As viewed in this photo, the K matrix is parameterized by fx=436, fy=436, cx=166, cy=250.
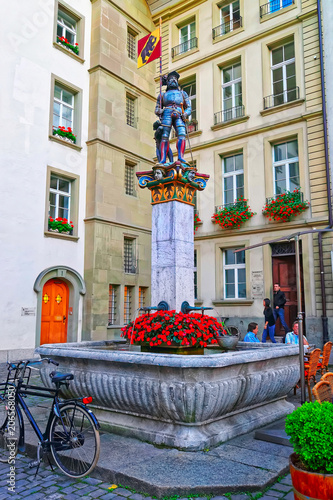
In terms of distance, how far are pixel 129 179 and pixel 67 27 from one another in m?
6.02

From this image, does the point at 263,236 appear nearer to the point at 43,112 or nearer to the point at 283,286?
the point at 283,286

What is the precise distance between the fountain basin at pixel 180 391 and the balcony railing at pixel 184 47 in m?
16.1

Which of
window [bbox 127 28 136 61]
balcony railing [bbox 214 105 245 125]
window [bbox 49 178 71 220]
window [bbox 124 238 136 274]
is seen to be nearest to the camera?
window [bbox 49 178 71 220]

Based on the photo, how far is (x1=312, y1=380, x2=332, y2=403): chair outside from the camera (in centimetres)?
372

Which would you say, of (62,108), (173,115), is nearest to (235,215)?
(62,108)

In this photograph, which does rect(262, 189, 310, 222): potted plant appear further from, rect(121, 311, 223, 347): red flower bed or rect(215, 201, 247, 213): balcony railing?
rect(121, 311, 223, 347): red flower bed

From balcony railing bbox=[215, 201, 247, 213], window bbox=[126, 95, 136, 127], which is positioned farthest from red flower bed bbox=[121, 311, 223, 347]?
window bbox=[126, 95, 136, 127]

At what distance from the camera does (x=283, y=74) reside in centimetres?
1576

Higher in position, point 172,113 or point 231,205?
point 231,205

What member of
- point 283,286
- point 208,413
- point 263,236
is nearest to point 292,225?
point 263,236

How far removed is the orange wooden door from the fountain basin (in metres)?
8.73

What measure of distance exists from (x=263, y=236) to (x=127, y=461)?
11.8m

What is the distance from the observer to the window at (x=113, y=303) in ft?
53.4

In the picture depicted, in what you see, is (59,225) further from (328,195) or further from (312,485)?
(312,485)
